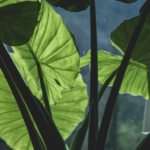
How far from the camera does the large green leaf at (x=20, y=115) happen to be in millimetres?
672

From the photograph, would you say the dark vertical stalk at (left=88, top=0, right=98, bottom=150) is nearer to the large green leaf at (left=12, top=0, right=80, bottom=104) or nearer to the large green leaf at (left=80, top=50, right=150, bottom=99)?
the large green leaf at (left=12, top=0, right=80, bottom=104)

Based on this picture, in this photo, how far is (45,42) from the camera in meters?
0.54

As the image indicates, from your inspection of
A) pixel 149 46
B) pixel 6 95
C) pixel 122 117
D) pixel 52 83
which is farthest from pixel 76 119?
pixel 122 117

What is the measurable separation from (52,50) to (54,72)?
90mm

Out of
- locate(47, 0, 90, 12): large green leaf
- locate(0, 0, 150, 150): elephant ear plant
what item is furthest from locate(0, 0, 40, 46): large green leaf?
locate(47, 0, 90, 12): large green leaf

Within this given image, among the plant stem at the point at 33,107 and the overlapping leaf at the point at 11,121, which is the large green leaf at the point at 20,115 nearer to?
the overlapping leaf at the point at 11,121

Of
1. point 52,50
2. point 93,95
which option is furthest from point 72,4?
point 93,95

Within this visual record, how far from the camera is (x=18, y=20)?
44cm

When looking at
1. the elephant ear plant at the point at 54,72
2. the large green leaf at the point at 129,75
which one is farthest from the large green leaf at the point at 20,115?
the large green leaf at the point at 129,75

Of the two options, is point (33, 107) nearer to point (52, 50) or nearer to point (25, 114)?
point (25, 114)

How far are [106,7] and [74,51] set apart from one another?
1463 millimetres

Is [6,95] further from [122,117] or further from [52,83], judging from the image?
[122,117]

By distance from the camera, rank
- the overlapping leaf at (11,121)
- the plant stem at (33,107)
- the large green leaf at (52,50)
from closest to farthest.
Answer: the plant stem at (33,107) → the large green leaf at (52,50) → the overlapping leaf at (11,121)

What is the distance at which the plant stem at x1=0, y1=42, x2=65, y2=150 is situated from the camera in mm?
356
